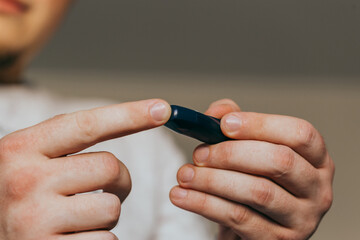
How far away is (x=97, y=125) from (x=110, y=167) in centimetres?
3

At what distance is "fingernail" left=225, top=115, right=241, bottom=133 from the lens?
23 cm

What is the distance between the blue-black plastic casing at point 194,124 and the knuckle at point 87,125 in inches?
1.4

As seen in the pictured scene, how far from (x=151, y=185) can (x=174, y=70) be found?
50 cm

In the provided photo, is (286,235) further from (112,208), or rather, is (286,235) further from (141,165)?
(141,165)

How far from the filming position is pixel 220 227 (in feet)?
0.99

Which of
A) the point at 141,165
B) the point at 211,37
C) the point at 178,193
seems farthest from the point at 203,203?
the point at 211,37

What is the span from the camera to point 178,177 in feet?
0.78

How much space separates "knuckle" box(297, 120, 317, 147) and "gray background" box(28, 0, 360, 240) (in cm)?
50

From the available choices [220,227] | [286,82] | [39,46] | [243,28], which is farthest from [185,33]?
[220,227]

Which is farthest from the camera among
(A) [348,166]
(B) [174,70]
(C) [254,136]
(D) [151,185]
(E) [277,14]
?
(B) [174,70]

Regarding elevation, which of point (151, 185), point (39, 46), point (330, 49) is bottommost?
point (151, 185)

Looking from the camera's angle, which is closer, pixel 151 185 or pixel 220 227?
pixel 220 227

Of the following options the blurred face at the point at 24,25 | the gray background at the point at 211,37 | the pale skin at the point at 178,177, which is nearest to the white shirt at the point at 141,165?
the blurred face at the point at 24,25

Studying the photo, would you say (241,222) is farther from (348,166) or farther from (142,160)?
(348,166)
